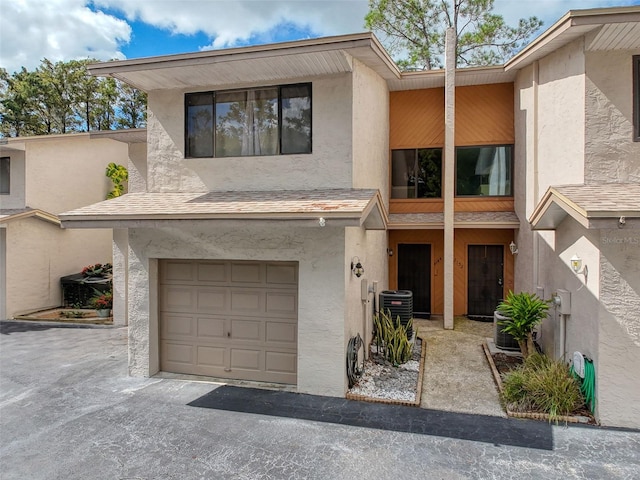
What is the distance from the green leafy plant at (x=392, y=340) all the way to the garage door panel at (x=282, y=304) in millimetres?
2713

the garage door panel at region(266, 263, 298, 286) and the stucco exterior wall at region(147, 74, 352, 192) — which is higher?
the stucco exterior wall at region(147, 74, 352, 192)

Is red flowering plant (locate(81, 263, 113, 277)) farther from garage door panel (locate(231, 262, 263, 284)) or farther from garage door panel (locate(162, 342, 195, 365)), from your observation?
garage door panel (locate(231, 262, 263, 284))

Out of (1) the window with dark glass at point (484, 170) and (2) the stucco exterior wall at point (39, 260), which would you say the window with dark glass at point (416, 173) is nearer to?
(1) the window with dark glass at point (484, 170)

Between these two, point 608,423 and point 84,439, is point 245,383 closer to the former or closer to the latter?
point 84,439

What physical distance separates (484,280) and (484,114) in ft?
18.5

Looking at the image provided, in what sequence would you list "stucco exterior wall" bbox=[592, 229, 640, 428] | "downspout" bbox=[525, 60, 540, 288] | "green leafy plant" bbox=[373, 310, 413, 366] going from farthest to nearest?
1. "downspout" bbox=[525, 60, 540, 288]
2. "green leafy plant" bbox=[373, 310, 413, 366]
3. "stucco exterior wall" bbox=[592, 229, 640, 428]

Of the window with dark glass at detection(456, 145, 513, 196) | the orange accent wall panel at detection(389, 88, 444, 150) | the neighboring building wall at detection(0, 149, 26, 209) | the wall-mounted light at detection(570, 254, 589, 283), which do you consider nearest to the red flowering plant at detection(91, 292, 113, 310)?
the neighboring building wall at detection(0, 149, 26, 209)

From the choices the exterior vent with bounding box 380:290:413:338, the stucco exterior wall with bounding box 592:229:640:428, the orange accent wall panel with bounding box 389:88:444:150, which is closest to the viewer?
the stucco exterior wall with bounding box 592:229:640:428

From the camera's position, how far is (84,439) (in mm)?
5754

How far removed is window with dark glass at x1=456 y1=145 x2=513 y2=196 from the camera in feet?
41.5

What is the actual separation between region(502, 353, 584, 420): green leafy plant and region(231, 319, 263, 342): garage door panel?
4.86 m

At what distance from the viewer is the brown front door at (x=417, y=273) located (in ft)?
45.3

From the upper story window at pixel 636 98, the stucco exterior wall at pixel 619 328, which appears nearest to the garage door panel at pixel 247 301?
the stucco exterior wall at pixel 619 328

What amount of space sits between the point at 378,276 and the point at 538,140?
562 centimetres
